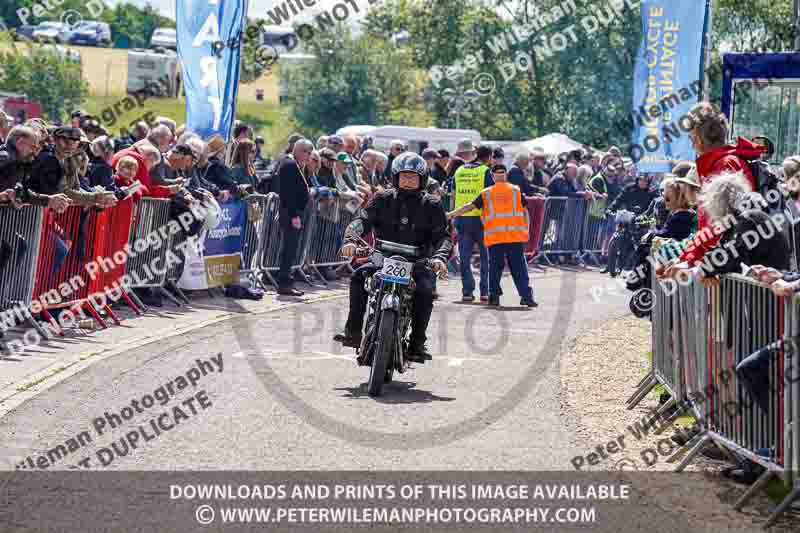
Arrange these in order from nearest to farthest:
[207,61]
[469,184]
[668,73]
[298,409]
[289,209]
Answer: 1. [298,409]
2. [207,61]
3. [289,209]
4. [469,184]
5. [668,73]

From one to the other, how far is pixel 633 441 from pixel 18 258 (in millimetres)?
6132

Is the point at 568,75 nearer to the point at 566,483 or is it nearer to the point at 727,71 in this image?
the point at 727,71

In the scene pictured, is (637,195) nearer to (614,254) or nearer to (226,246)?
(614,254)

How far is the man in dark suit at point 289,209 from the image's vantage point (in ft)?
60.3

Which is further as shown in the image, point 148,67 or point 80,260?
point 148,67

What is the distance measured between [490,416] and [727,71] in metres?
10.3

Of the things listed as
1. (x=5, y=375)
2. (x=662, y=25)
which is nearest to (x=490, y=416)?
(x=5, y=375)

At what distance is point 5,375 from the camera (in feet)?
35.6

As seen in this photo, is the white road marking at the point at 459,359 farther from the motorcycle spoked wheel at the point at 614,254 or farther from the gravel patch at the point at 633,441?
the motorcycle spoked wheel at the point at 614,254

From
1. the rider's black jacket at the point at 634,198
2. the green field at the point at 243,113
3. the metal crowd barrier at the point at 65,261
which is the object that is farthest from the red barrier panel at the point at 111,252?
the green field at the point at 243,113

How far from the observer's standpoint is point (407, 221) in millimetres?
11273

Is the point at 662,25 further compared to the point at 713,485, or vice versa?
the point at 662,25

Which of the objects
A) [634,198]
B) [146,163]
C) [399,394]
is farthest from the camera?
[634,198]

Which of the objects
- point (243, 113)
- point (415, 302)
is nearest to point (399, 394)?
point (415, 302)
